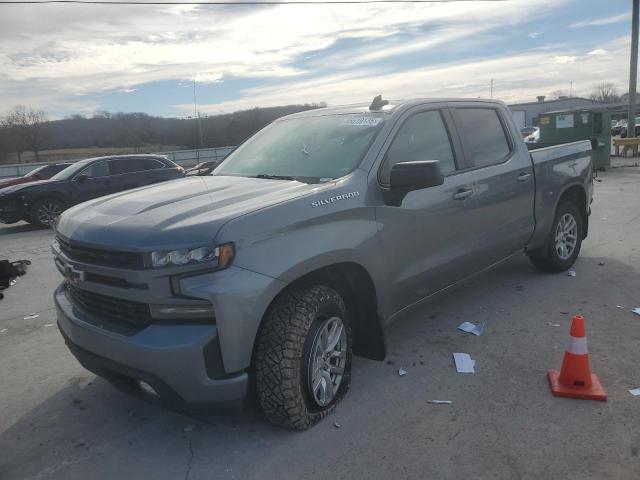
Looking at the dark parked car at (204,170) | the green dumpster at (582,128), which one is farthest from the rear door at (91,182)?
the green dumpster at (582,128)

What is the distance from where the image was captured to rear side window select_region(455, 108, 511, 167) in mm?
4512

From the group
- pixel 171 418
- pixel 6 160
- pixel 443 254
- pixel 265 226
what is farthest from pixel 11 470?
pixel 6 160

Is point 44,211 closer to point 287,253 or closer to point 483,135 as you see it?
point 483,135

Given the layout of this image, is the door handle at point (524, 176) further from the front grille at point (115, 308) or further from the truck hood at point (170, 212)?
the front grille at point (115, 308)

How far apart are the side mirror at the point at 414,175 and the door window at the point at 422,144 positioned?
157 millimetres

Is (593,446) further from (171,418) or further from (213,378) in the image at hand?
(171,418)

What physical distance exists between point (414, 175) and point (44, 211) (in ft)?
38.2

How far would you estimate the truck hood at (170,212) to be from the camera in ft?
8.88

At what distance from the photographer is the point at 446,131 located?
4305 mm

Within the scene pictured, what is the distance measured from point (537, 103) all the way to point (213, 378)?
8043 centimetres

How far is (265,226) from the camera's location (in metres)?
2.83

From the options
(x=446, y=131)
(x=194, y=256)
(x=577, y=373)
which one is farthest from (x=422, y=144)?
(x=194, y=256)

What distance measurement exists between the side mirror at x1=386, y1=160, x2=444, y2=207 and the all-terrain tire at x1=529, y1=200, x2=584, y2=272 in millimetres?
2873

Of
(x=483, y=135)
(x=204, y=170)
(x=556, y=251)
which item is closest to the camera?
(x=483, y=135)
